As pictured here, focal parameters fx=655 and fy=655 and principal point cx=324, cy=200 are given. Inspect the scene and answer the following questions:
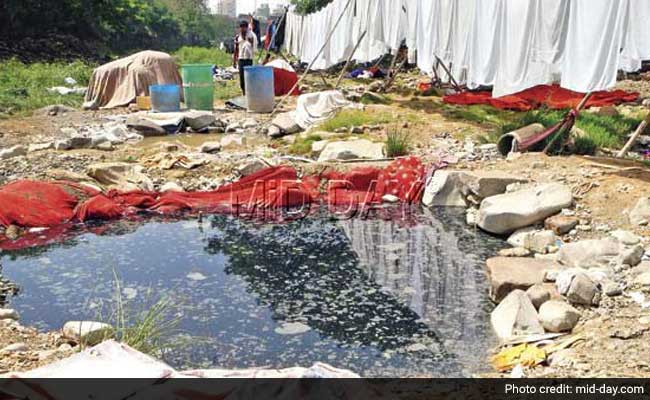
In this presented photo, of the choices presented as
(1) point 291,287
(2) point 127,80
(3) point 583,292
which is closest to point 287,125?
(2) point 127,80

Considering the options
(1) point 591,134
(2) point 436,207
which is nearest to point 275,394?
(2) point 436,207

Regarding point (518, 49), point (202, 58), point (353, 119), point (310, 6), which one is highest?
point (310, 6)

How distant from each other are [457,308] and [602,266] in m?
0.88

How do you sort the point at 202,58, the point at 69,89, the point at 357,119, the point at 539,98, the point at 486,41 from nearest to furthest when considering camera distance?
the point at 486,41
the point at 357,119
the point at 539,98
the point at 69,89
the point at 202,58

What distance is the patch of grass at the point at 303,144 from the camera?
6820 millimetres

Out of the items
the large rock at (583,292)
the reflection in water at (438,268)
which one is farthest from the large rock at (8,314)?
the large rock at (583,292)

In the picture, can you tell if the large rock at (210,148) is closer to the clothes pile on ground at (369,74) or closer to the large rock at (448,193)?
the large rock at (448,193)

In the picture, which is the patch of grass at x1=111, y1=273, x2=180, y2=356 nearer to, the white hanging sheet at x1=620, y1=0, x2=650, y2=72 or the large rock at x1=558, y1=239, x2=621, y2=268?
the large rock at x1=558, y1=239, x2=621, y2=268

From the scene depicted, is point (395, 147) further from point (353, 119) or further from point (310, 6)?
point (310, 6)

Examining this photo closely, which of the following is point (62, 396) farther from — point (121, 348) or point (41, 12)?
point (41, 12)

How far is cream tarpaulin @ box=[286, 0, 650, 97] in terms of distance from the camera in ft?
15.5

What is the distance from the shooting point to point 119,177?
5.88 m

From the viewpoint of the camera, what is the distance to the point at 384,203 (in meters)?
5.60

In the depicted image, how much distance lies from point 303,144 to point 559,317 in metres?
4.27
